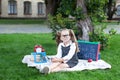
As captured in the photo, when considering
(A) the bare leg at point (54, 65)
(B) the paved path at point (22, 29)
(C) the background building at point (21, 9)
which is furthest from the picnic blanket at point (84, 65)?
(C) the background building at point (21, 9)

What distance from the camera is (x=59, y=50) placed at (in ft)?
26.1

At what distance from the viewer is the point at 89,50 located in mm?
8938

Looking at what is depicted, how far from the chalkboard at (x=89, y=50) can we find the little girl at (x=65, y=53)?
1019 millimetres

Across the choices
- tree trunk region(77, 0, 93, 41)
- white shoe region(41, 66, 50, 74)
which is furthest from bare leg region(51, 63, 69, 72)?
tree trunk region(77, 0, 93, 41)

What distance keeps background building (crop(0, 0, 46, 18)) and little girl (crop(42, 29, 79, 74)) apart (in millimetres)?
37246

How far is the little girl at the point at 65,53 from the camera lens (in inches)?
301

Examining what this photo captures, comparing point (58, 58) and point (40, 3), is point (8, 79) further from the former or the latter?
point (40, 3)

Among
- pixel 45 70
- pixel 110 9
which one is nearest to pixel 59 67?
pixel 45 70

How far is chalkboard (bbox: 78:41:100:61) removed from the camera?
891 centimetres

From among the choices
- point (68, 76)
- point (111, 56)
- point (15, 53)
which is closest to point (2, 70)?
point (68, 76)

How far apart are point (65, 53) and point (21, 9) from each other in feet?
125

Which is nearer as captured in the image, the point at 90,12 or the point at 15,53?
the point at 15,53

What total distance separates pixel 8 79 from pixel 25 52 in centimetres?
400

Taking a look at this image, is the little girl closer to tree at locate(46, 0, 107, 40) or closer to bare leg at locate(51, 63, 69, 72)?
bare leg at locate(51, 63, 69, 72)
